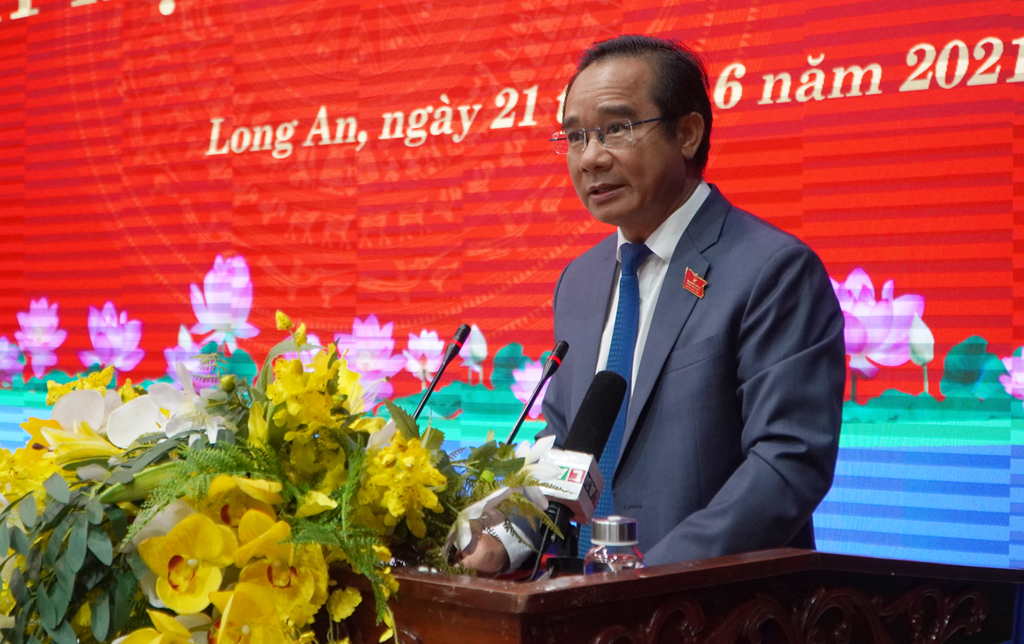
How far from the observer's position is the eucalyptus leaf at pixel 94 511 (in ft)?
3.28

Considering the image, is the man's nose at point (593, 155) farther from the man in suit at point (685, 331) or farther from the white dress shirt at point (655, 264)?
the white dress shirt at point (655, 264)

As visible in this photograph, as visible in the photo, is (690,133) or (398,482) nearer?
(398,482)

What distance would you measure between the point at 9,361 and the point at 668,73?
3.50m

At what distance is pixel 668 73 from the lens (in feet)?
6.57

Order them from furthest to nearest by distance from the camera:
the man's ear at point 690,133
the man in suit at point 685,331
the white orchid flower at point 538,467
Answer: the man's ear at point 690,133 → the man in suit at point 685,331 → the white orchid flower at point 538,467

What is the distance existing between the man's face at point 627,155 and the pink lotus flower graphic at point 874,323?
86 cm

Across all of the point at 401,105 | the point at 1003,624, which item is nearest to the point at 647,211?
the point at 1003,624

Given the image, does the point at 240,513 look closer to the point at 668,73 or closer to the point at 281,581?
the point at 281,581

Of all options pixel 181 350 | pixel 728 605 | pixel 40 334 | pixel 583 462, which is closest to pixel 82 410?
pixel 583 462

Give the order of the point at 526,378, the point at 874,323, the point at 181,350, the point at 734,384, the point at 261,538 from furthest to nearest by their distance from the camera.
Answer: the point at 181,350
the point at 526,378
the point at 874,323
the point at 734,384
the point at 261,538

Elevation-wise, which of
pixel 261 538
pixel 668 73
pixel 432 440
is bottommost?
pixel 261 538

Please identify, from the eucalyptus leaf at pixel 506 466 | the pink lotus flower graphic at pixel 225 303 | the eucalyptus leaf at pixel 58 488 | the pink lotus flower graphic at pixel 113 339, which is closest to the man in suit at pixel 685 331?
the eucalyptus leaf at pixel 506 466

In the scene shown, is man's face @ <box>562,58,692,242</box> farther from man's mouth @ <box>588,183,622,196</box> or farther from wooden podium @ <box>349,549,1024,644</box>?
wooden podium @ <box>349,549,1024,644</box>

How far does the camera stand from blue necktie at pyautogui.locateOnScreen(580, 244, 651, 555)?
1.85 m
